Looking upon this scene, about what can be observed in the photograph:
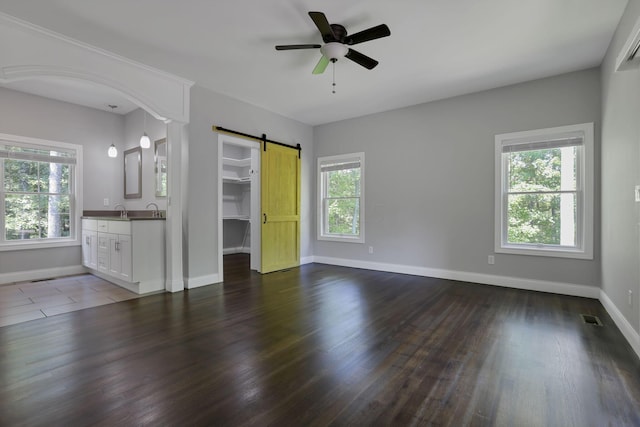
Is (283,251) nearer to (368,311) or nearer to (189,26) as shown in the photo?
(368,311)

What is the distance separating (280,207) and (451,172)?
299 cm

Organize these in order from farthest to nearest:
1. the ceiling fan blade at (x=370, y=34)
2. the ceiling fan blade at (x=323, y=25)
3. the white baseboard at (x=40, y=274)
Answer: the white baseboard at (x=40, y=274)
the ceiling fan blade at (x=370, y=34)
the ceiling fan blade at (x=323, y=25)

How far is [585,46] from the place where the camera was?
3404mm

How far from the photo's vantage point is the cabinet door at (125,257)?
Answer: 4062mm

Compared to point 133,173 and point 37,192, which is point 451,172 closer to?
point 133,173

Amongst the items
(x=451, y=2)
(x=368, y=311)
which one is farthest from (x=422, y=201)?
(x=451, y=2)

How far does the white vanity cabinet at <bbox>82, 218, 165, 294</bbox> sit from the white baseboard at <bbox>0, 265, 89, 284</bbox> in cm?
137

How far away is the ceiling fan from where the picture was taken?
9.07 ft

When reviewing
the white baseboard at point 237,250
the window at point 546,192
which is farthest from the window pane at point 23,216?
the window at point 546,192

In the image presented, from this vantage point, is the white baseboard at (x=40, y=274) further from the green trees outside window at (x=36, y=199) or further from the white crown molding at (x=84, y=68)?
the white crown molding at (x=84, y=68)

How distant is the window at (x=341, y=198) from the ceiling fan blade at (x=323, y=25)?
3021mm

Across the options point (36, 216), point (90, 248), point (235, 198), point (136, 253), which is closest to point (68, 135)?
point (36, 216)

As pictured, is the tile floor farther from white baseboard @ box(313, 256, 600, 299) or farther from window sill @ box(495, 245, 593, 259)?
window sill @ box(495, 245, 593, 259)

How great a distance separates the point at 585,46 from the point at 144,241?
18.8 feet
